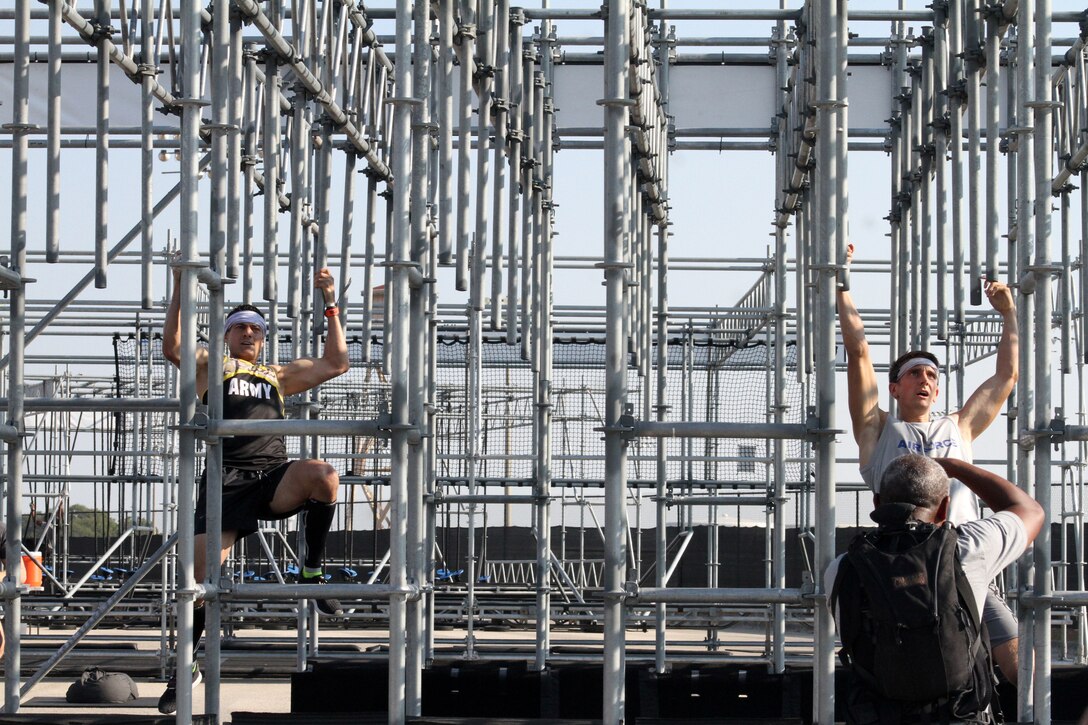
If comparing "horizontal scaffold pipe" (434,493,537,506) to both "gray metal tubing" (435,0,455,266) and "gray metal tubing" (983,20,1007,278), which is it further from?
"gray metal tubing" (983,20,1007,278)

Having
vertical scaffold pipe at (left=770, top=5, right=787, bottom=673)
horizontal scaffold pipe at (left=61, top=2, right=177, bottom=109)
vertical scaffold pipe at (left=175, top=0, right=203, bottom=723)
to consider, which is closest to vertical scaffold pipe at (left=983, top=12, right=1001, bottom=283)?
vertical scaffold pipe at (left=770, top=5, right=787, bottom=673)

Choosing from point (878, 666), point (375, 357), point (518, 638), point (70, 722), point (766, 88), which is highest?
point (766, 88)

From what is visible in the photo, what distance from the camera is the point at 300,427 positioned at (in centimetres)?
573

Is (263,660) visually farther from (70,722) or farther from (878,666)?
(878,666)

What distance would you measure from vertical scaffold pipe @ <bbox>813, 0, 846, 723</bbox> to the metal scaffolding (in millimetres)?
12

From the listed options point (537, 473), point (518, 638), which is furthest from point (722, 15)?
point (518, 638)

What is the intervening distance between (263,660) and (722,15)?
6.01 meters

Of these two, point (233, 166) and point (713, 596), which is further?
point (233, 166)

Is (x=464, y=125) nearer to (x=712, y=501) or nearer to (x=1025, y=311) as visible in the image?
(x=1025, y=311)

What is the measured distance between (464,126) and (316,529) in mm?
2467

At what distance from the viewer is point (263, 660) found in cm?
1321

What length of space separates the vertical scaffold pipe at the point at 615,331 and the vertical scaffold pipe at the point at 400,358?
2.24ft

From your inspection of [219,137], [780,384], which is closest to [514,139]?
[780,384]

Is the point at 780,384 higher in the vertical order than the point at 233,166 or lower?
lower
